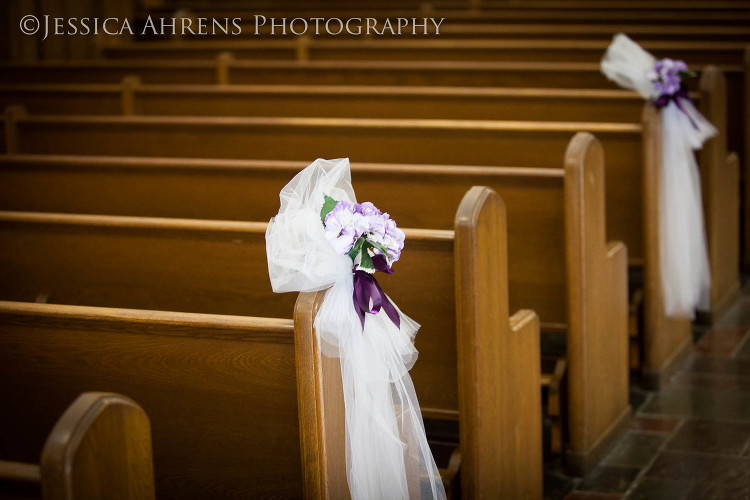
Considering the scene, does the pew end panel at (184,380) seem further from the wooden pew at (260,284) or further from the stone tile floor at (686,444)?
the stone tile floor at (686,444)

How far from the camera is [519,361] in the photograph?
2.74 meters

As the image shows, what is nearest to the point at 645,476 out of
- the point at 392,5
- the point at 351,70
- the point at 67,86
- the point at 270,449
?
the point at 270,449

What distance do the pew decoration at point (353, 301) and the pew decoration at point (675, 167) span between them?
6.50 feet

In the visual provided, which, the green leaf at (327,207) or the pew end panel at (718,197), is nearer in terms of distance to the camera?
the green leaf at (327,207)

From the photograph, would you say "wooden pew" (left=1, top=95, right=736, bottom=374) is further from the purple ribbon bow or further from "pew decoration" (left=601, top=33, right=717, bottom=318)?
the purple ribbon bow

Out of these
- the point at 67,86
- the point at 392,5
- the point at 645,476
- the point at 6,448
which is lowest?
the point at 645,476

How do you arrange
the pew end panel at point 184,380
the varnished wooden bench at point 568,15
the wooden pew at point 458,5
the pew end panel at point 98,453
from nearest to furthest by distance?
1. the pew end panel at point 98,453
2. the pew end panel at point 184,380
3. the varnished wooden bench at point 568,15
4. the wooden pew at point 458,5

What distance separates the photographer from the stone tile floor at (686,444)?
307 centimetres

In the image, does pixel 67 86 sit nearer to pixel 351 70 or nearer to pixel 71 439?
pixel 351 70

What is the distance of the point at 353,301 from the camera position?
1967 mm

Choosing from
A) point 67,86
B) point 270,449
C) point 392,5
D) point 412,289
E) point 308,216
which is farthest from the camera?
point 392,5

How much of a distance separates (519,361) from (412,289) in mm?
370

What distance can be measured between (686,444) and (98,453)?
2.54 m

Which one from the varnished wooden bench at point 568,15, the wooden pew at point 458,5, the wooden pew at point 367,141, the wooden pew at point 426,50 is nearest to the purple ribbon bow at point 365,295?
the wooden pew at point 367,141
